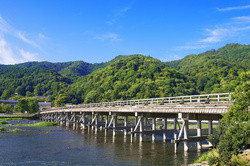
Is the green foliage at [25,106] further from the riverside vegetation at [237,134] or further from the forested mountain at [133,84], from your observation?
the riverside vegetation at [237,134]

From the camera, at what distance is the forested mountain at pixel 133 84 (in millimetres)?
138000

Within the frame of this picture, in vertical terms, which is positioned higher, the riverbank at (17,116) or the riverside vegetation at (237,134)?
the riverside vegetation at (237,134)

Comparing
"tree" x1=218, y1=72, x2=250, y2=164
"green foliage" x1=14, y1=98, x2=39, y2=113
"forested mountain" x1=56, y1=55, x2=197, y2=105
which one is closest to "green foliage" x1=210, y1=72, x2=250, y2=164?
"tree" x1=218, y1=72, x2=250, y2=164

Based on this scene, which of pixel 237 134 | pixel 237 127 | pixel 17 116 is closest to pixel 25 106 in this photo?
pixel 17 116

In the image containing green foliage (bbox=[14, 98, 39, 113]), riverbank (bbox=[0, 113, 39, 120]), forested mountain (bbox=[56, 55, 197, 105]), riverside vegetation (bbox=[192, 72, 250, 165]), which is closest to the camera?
riverside vegetation (bbox=[192, 72, 250, 165])

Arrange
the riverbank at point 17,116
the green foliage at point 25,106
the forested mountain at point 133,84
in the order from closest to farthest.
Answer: the riverbank at point 17,116 → the green foliage at point 25,106 → the forested mountain at point 133,84

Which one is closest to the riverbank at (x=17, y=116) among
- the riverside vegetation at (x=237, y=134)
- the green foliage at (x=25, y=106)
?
the green foliage at (x=25, y=106)

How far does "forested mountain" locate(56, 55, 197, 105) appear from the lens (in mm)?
138000

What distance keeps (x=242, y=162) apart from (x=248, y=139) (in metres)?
1.84

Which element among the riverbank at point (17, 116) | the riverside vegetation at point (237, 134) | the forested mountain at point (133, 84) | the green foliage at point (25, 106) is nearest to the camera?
the riverside vegetation at point (237, 134)

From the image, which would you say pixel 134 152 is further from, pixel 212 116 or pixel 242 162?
pixel 242 162

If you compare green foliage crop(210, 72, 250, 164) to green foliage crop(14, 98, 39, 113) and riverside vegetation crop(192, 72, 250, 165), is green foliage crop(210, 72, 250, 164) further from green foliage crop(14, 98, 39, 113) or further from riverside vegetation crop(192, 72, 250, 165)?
green foliage crop(14, 98, 39, 113)

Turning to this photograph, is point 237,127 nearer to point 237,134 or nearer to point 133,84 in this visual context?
point 237,134

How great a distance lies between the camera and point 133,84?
155m
